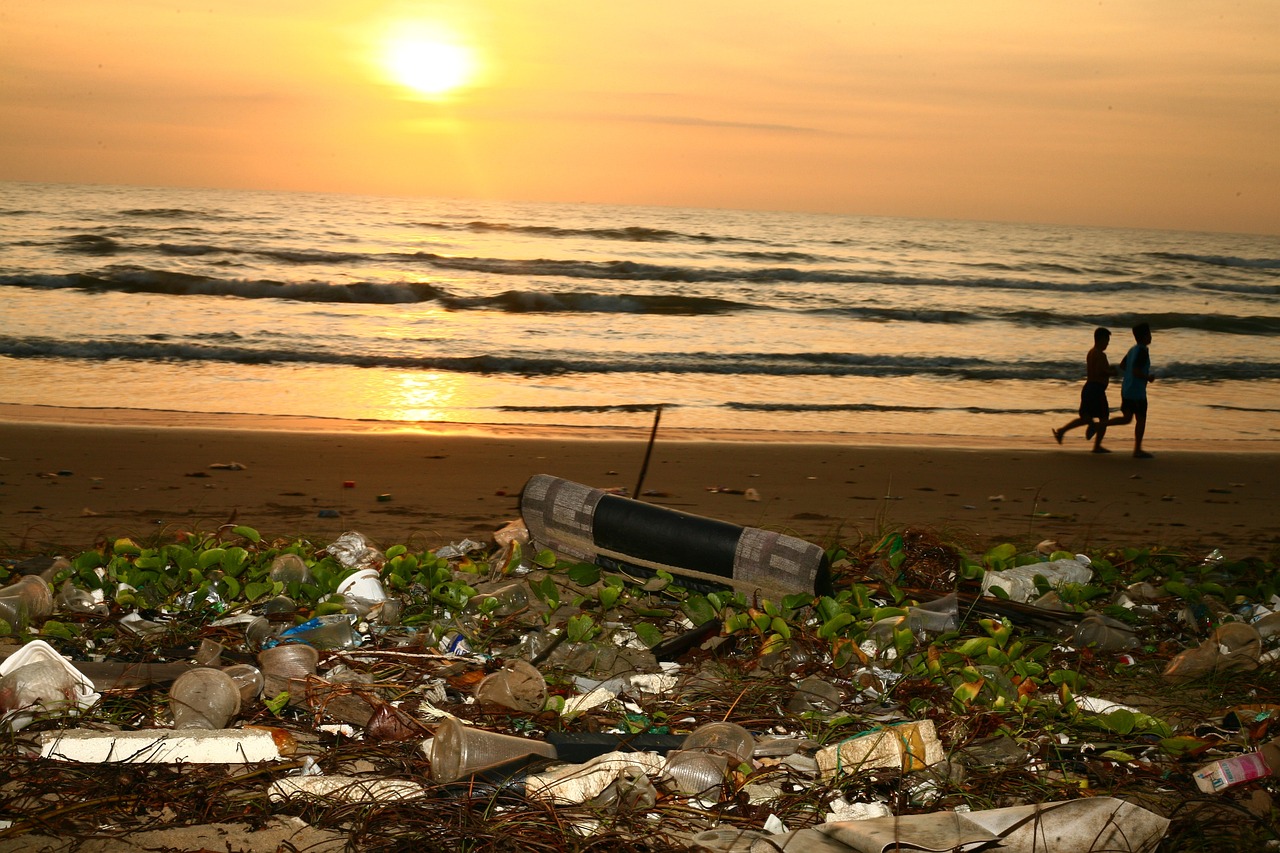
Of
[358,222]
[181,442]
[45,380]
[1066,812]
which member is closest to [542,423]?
[181,442]

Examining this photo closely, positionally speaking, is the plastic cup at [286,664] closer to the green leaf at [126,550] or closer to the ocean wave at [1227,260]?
the green leaf at [126,550]

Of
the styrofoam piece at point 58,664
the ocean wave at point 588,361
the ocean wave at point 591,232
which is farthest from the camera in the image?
the ocean wave at point 591,232

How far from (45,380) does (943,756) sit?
40.6 feet

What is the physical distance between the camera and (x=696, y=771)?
100 inches

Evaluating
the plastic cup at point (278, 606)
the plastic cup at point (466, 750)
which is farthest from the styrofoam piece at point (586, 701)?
the plastic cup at point (278, 606)

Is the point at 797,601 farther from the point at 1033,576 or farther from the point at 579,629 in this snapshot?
the point at 1033,576

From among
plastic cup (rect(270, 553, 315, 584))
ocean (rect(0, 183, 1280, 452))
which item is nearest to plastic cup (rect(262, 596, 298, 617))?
plastic cup (rect(270, 553, 315, 584))

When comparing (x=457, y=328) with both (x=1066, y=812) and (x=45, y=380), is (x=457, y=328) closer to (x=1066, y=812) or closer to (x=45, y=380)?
(x=45, y=380)

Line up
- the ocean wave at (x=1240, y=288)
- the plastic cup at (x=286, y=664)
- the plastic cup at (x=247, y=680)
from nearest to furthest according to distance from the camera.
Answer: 1. the plastic cup at (x=247, y=680)
2. the plastic cup at (x=286, y=664)
3. the ocean wave at (x=1240, y=288)

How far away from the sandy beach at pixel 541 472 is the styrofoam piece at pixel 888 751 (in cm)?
240

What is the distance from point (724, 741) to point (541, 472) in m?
5.58

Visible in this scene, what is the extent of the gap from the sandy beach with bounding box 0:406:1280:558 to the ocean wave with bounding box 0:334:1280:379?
4.08 m

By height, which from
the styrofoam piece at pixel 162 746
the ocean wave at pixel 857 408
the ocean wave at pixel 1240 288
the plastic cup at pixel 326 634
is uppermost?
the ocean wave at pixel 1240 288

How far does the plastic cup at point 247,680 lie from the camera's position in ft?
9.69
